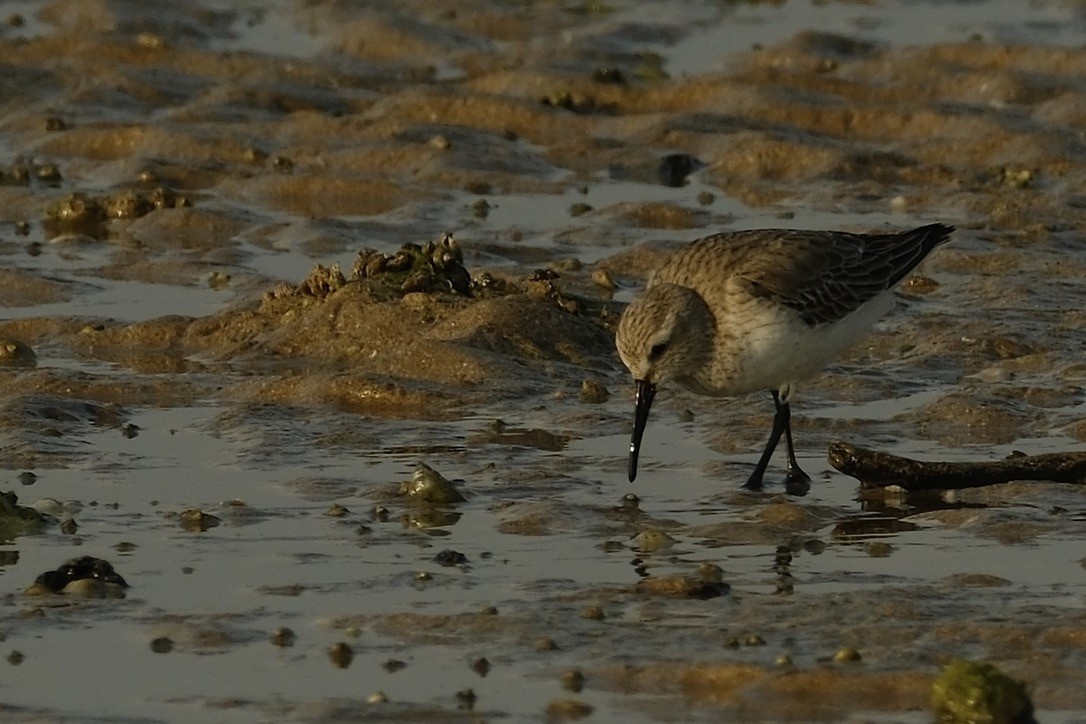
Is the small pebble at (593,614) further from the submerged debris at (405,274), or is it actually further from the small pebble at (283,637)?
the submerged debris at (405,274)

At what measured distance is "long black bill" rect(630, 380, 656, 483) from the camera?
27.8 feet

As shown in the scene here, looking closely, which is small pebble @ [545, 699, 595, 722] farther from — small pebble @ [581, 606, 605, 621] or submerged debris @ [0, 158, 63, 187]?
submerged debris @ [0, 158, 63, 187]

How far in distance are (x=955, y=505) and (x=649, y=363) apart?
1.25 metres

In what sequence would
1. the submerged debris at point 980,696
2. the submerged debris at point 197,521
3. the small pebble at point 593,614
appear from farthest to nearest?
the submerged debris at point 197,521 < the small pebble at point 593,614 < the submerged debris at point 980,696

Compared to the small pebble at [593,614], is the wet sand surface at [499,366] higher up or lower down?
higher up

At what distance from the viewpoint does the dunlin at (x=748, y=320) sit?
8.65 m

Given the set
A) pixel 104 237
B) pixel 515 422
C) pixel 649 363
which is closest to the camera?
pixel 649 363

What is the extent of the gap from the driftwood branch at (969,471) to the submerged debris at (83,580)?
2.82 m

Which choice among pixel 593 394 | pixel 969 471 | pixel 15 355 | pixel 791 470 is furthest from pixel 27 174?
pixel 969 471

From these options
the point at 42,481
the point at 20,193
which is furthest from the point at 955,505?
the point at 20,193

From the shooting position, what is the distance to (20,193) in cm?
1391

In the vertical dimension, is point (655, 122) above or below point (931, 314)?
above

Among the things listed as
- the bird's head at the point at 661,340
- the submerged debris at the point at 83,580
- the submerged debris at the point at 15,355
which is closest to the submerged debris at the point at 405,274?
the submerged debris at the point at 15,355

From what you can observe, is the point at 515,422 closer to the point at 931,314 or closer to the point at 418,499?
the point at 418,499
